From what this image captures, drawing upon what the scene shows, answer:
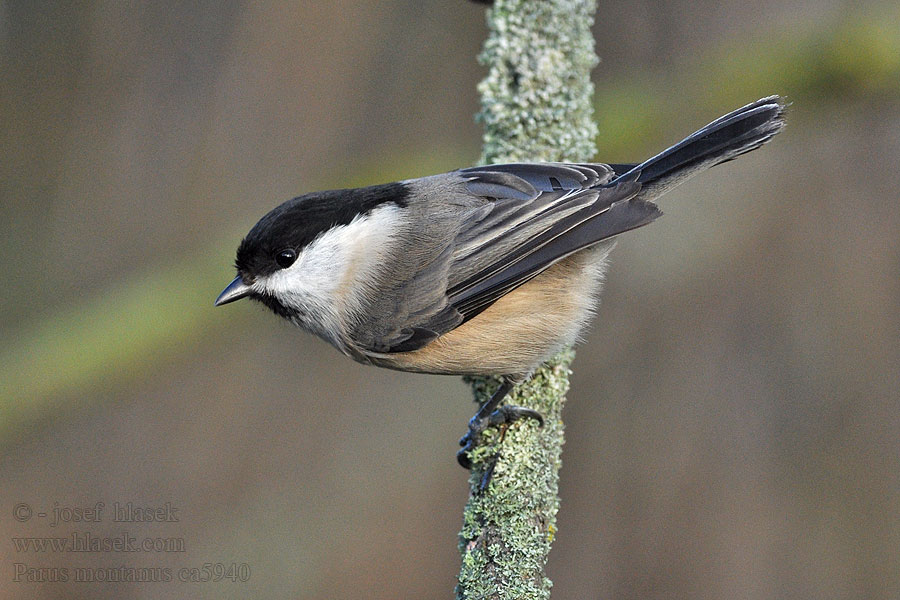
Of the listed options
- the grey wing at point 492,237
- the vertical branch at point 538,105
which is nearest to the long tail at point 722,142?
the grey wing at point 492,237

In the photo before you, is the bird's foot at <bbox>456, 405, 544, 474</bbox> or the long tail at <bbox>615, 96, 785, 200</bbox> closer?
the long tail at <bbox>615, 96, 785, 200</bbox>

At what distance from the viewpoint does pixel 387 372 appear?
415cm

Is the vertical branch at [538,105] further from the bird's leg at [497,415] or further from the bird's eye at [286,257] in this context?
the bird's eye at [286,257]

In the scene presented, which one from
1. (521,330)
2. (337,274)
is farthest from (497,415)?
(337,274)

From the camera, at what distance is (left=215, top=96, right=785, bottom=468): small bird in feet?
7.49

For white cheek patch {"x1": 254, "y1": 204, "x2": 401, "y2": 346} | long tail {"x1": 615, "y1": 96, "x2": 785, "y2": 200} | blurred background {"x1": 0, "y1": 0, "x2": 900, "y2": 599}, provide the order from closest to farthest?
long tail {"x1": 615, "y1": 96, "x2": 785, "y2": 200}
white cheek patch {"x1": 254, "y1": 204, "x2": 401, "y2": 346}
blurred background {"x1": 0, "y1": 0, "x2": 900, "y2": 599}

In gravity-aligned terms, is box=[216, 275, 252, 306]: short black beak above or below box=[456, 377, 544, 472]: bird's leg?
above

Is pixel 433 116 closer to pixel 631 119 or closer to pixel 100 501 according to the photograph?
pixel 631 119

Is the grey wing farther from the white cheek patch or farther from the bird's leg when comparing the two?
the bird's leg

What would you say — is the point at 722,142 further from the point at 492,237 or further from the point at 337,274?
the point at 337,274

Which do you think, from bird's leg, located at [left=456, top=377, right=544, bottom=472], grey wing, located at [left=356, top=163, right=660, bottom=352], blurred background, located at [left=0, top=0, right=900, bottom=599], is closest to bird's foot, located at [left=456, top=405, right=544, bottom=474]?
bird's leg, located at [left=456, top=377, right=544, bottom=472]

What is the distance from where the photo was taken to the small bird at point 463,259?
7.49 feet

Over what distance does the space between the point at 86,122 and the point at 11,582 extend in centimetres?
239

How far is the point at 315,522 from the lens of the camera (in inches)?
152
